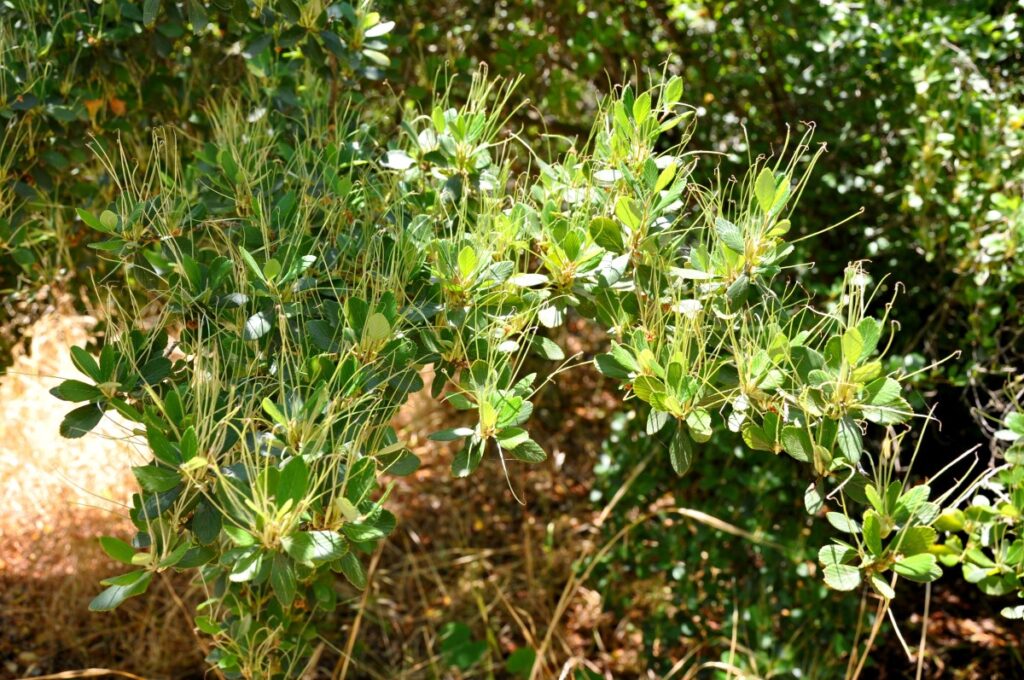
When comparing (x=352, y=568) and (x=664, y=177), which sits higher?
(x=664, y=177)

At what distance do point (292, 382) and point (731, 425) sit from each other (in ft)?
1.94

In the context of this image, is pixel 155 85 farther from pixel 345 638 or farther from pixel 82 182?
pixel 345 638

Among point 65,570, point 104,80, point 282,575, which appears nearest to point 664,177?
point 282,575

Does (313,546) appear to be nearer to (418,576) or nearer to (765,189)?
(765,189)

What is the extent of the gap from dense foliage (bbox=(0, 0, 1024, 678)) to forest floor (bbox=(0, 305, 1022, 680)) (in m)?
0.32

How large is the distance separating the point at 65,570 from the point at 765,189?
2.40 m

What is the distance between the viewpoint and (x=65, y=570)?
286cm

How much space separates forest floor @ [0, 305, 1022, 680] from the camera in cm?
272

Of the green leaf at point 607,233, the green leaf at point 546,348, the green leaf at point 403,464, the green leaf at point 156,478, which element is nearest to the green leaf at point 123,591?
the green leaf at point 156,478

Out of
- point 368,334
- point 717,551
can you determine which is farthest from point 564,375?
point 368,334

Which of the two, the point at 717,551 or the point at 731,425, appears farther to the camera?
the point at 717,551

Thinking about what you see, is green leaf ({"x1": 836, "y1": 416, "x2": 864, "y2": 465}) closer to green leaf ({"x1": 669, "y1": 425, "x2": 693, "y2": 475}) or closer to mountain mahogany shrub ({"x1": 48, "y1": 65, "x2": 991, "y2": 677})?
mountain mahogany shrub ({"x1": 48, "y1": 65, "x2": 991, "y2": 677})

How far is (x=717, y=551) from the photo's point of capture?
2535 mm

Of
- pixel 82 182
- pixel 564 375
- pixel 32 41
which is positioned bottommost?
pixel 564 375
